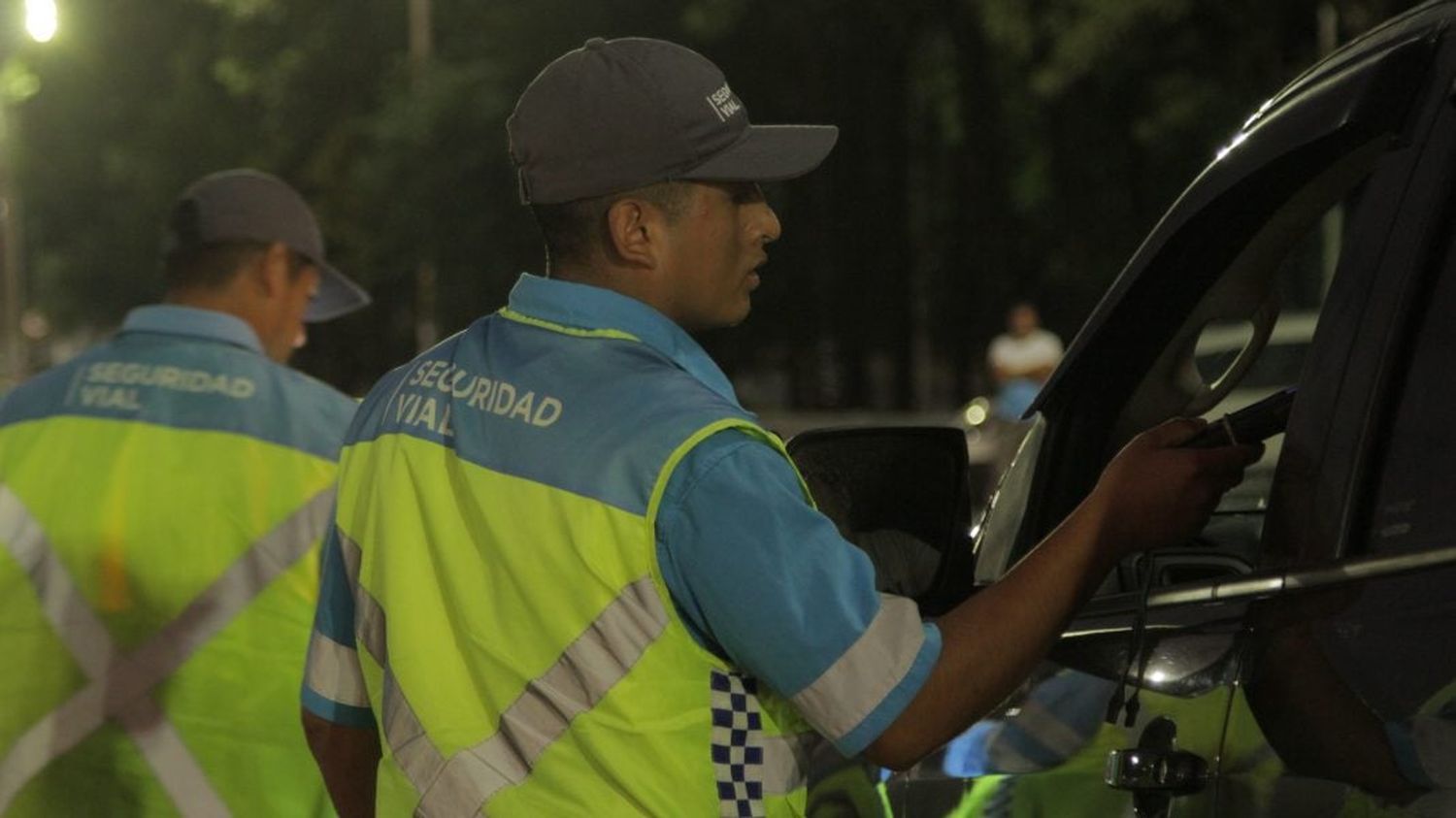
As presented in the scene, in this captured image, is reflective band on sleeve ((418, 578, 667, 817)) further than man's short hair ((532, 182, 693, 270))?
No

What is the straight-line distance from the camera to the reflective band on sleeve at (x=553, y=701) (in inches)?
109

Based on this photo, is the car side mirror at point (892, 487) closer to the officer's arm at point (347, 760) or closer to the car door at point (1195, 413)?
the car door at point (1195, 413)

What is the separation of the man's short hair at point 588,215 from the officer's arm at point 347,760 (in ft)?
2.18

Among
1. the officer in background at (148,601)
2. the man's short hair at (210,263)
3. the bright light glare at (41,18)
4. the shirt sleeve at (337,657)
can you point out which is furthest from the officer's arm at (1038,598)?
the bright light glare at (41,18)

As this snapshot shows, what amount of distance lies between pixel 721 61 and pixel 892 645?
32.4m

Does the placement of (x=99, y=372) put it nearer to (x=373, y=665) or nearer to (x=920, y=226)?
(x=373, y=665)

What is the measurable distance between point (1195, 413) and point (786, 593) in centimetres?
112

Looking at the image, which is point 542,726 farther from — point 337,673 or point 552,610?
point 337,673

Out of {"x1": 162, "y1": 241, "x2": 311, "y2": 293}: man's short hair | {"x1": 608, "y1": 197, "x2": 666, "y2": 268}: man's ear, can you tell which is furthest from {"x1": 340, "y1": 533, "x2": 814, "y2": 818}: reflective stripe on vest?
{"x1": 162, "y1": 241, "x2": 311, "y2": 293}: man's short hair

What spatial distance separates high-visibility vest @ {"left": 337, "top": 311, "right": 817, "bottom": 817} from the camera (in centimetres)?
276

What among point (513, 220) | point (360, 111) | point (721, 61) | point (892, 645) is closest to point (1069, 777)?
point (892, 645)

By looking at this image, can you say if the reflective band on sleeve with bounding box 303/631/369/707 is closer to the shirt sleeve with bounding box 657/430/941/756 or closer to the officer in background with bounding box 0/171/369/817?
the shirt sleeve with bounding box 657/430/941/756

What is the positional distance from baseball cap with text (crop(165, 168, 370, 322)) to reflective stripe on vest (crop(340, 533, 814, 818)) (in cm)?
262

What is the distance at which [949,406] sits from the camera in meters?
38.3
